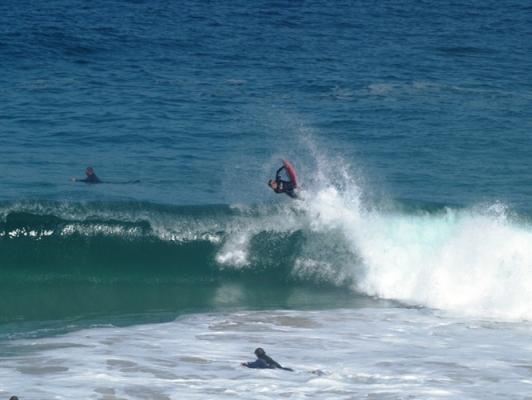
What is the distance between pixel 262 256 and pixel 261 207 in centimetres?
185

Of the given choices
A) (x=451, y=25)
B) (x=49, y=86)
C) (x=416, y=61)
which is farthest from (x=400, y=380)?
(x=451, y=25)

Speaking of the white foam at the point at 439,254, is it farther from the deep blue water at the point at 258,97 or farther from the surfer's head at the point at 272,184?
the surfer's head at the point at 272,184

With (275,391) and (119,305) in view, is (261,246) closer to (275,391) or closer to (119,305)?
(119,305)

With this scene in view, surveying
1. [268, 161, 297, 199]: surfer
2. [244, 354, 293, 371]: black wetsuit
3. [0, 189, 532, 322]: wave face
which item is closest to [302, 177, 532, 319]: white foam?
[0, 189, 532, 322]: wave face

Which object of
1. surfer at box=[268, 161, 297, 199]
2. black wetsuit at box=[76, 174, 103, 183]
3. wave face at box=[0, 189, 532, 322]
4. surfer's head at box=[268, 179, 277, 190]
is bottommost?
wave face at box=[0, 189, 532, 322]

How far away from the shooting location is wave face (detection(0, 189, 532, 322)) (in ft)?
88.1

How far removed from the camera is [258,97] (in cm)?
4153

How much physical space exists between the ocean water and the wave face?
6cm

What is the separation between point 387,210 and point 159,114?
1097cm

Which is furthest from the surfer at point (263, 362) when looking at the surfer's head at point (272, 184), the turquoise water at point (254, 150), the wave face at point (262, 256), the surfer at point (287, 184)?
the surfer at point (287, 184)

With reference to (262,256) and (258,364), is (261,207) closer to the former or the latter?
(262,256)

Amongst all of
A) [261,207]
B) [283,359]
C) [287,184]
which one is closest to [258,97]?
[261,207]

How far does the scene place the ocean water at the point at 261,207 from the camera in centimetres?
2125

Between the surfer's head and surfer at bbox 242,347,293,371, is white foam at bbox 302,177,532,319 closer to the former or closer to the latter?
the surfer's head
